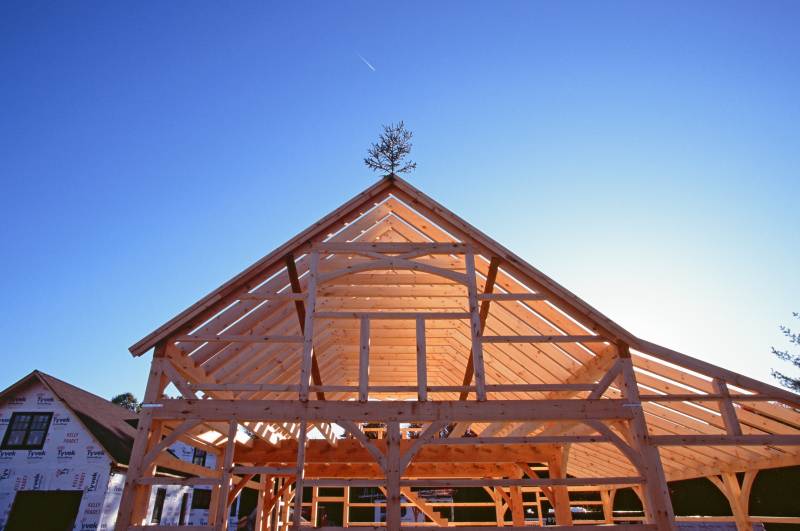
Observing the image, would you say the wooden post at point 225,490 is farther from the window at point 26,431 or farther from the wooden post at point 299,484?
the window at point 26,431

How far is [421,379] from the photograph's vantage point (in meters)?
7.81

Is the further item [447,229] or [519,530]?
[447,229]

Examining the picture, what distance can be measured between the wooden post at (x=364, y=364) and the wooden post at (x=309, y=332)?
0.83 metres

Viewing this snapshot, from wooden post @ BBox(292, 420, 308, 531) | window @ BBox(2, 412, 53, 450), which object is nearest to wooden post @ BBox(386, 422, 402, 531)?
wooden post @ BBox(292, 420, 308, 531)

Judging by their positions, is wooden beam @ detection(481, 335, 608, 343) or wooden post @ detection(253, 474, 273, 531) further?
wooden post @ detection(253, 474, 273, 531)

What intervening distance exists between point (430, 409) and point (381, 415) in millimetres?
775

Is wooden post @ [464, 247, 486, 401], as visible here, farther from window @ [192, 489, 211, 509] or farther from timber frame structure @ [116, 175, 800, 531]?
window @ [192, 489, 211, 509]

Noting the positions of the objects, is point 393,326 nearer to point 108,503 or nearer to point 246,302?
point 246,302

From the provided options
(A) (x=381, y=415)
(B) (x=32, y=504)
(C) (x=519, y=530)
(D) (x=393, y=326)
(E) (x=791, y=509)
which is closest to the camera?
(C) (x=519, y=530)

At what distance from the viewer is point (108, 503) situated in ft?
54.5

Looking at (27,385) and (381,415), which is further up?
(27,385)

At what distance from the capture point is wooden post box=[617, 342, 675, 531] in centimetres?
693

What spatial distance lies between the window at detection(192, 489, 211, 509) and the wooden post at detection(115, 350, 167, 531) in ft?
54.5

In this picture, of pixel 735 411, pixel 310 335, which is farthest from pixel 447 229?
pixel 735 411
